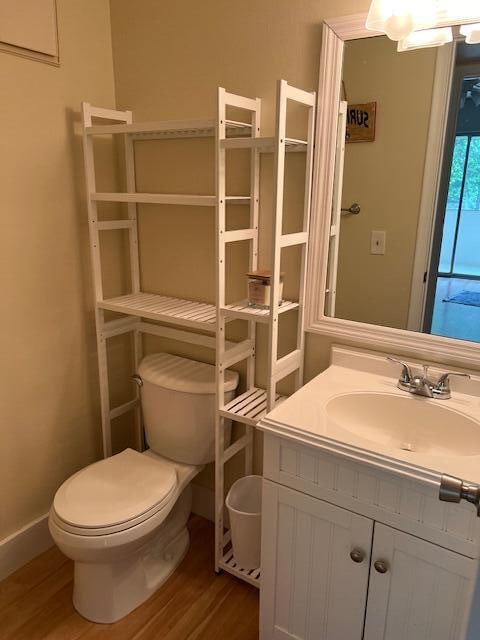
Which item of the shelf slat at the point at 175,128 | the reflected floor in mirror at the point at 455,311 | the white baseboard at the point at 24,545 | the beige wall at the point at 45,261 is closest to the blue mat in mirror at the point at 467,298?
the reflected floor in mirror at the point at 455,311

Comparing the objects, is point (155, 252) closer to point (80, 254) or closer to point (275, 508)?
point (80, 254)

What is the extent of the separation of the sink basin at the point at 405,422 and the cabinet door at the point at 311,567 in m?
0.25

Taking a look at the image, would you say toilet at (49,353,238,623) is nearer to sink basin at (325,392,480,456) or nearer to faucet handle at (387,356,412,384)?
sink basin at (325,392,480,456)

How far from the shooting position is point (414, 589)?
45.3 inches

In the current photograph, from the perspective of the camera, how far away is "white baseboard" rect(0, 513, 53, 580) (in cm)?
180

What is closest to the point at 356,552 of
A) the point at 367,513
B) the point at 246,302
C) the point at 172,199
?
the point at 367,513

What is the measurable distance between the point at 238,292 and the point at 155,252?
43cm

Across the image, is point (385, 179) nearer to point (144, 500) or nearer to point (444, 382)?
point (444, 382)

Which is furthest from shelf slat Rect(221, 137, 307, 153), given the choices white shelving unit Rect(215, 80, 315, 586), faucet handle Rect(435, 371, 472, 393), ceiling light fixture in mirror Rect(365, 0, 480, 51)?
faucet handle Rect(435, 371, 472, 393)

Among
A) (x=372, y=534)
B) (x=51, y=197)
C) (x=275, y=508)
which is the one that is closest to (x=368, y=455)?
(x=372, y=534)

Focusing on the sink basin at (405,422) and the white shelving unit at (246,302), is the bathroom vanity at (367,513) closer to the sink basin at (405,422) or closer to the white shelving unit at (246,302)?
the sink basin at (405,422)

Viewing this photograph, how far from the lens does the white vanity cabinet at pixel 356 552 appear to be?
109cm

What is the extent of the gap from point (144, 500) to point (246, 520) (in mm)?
350

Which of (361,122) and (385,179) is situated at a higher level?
(361,122)
